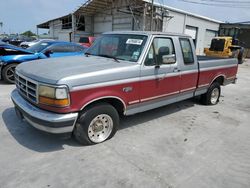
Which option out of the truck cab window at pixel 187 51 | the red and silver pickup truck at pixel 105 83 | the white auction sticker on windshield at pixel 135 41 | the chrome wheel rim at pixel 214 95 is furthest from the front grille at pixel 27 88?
the chrome wheel rim at pixel 214 95

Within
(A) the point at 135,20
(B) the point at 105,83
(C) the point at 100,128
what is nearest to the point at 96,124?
(C) the point at 100,128

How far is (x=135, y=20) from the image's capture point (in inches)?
851

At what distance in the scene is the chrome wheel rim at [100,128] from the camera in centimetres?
364

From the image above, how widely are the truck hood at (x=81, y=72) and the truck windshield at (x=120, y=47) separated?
0.23 metres

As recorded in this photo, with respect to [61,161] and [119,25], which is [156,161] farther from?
[119,25]

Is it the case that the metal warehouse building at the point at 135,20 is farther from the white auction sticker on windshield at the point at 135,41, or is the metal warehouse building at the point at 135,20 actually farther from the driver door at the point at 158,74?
the white auction sticker on windshield at the point at 135,41

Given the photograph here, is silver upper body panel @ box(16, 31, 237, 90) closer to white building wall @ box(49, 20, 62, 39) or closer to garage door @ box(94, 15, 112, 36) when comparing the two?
garage door @ box(94, 15, 112, 36)

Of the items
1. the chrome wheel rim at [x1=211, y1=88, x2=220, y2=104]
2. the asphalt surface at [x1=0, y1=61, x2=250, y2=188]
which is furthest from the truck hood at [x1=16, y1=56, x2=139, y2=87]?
the chrome wheel rim at [x1=211, y1=88, x2=220, y2=104]

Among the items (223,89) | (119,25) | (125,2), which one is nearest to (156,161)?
(223,89)

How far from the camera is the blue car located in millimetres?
7723

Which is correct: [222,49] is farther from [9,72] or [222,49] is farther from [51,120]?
[51,120]

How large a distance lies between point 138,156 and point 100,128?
2.72 ft

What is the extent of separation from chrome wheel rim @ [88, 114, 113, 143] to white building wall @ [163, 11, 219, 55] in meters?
19.3

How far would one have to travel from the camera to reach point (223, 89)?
898 cm
